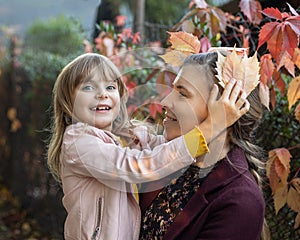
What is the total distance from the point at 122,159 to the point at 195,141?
24 cm

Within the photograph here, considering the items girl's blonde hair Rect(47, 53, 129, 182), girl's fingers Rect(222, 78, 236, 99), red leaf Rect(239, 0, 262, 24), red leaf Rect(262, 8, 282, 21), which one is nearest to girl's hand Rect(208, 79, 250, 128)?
girl's fingers Rect(222, 78, 236, 99)

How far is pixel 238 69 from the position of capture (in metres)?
1.54

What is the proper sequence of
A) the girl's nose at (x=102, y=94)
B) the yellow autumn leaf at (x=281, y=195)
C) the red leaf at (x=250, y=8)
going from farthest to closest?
the red leaf at (x=250, y=8) < the yellow autumn leaf at (x=281, y=195) < the girl's nose at (x=102, y=94)

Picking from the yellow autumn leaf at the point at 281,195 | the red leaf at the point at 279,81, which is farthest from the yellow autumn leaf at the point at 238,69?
the yellow autumn leaf at the point at 281,195

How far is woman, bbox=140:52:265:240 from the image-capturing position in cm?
148

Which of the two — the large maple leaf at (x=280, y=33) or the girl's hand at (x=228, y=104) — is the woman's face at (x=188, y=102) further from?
the large maple leaf at (x=280, y=33)

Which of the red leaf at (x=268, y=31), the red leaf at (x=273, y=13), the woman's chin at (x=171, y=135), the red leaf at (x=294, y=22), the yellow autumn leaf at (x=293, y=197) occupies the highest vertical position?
the red leaf at (x=273, y=13)

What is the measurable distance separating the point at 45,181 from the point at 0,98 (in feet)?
6.61

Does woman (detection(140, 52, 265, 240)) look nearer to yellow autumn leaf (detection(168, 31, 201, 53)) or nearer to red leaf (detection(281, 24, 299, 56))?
yellow autumn leaf (detection(168, 31, 201, 53))

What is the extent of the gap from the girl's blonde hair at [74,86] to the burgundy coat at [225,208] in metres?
0.46

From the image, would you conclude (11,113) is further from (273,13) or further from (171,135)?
(171,135)

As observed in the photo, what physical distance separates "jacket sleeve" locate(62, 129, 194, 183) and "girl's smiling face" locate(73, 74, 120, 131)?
0.08 m

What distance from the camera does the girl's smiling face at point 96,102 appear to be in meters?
1.71

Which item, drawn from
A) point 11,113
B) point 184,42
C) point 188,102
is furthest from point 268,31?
point 11,113
